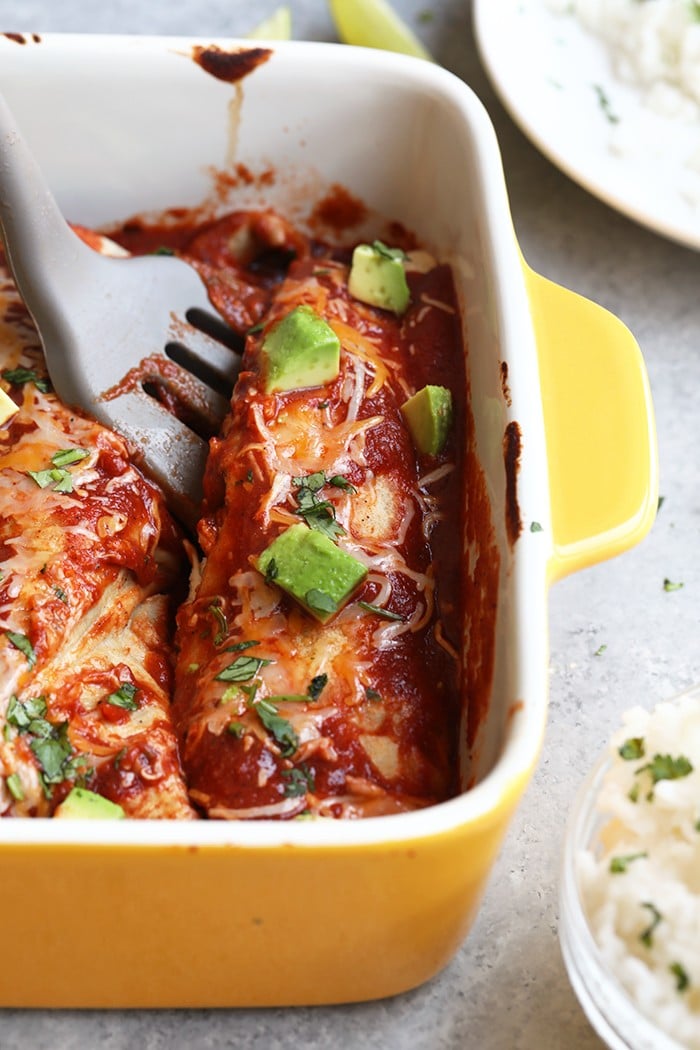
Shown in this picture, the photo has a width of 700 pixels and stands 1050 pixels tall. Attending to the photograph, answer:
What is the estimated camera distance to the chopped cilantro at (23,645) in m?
2.36

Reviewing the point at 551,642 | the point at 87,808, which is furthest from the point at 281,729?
the point at 551,642

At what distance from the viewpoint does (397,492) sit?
8.66ft

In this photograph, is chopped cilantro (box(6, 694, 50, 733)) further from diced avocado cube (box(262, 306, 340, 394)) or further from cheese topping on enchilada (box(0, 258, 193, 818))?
diced avocado cube (box(262, 306, 340, 394))

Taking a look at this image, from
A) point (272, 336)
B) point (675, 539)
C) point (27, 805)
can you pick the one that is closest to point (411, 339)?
point (272, 336)

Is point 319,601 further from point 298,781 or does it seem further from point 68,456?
point 68,456

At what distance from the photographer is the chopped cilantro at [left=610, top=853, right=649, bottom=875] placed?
220 cm

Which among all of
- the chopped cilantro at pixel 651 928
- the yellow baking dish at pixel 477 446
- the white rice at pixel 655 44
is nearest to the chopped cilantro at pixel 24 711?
the yellow baking dish at pixel 477 446

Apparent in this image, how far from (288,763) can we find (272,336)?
100 centimetres

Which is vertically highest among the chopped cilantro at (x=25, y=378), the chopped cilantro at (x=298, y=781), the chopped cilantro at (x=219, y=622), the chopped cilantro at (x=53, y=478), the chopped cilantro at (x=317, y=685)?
the chopped cilantro at (x=317, y=685)

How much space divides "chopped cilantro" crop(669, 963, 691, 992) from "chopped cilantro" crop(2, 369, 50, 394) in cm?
178

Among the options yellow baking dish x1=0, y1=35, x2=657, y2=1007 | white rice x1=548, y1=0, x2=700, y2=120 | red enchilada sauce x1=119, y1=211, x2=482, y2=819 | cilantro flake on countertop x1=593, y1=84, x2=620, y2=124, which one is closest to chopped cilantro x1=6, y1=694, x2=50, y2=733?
red enchilada sauce x1=119, y1=211, x2=482, y2=819

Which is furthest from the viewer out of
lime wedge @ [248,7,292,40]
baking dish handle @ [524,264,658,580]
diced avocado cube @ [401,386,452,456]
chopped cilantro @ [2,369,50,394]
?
lime wedge @ [248,7,292,40]

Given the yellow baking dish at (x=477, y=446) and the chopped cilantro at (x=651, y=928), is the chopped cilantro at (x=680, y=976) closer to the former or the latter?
the chopped cilantro at (x=651, y=928)

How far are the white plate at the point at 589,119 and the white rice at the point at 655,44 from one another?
1.2 inches
